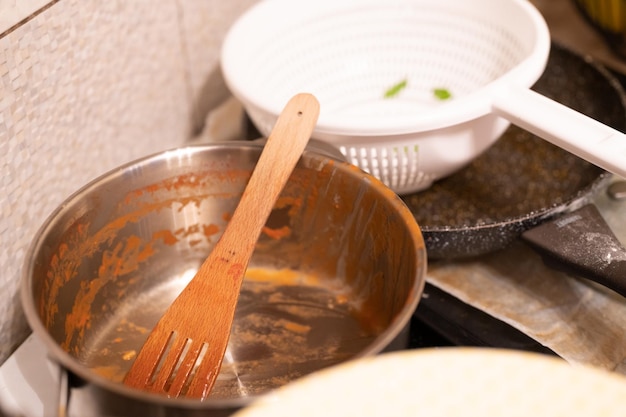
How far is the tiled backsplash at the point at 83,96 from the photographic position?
64cm

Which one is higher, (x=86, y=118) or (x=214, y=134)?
(x=86, y=118)

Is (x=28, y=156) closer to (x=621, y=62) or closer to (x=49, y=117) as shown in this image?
(x=49, y=117)

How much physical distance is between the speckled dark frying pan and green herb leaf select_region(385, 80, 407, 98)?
0.12 meters

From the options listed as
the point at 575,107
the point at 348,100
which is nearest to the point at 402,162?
the point at 348,100

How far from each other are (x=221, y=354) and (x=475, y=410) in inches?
8.8

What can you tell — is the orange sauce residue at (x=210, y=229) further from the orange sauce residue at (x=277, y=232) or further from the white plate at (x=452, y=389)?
the white plate at (x=452, y=389)

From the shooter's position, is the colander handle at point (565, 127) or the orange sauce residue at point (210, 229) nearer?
the colander handle at point (565, 127)

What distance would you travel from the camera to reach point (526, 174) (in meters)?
0.83

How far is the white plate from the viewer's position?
39cm

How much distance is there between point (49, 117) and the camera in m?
0.68

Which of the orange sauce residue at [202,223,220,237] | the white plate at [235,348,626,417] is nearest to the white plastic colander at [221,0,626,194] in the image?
the orange sauce residue at [202,223,220,237]

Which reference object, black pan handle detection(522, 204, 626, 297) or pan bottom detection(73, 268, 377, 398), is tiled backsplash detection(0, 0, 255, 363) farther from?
black pan handle detection(522, 204, 626, 297)

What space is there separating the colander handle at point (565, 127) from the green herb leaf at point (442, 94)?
179mm

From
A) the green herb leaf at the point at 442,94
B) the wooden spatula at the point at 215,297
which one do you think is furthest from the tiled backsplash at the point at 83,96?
the green herb leaf at the point at 442,94
